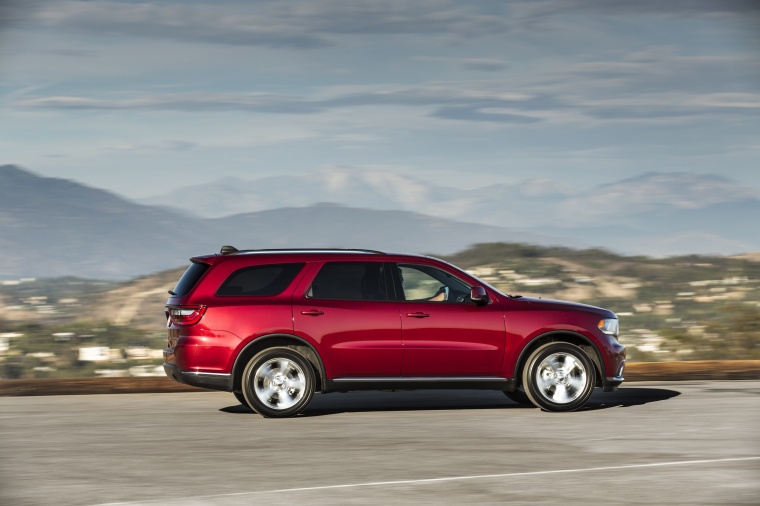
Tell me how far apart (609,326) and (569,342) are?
1.64 feet

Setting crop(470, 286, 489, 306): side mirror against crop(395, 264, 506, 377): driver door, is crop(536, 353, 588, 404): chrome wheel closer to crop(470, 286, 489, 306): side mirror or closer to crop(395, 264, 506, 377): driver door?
crop(395, 264, 506, 377): driver door

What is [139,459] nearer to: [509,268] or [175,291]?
[175,291]

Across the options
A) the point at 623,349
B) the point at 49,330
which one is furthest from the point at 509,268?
the point at 623,349

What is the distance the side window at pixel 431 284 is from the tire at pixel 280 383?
139 centimetres

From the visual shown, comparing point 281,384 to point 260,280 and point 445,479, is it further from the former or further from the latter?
point 445,479

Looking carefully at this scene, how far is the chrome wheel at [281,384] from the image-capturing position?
12391mm

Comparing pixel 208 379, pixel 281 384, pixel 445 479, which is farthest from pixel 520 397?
pixel 445 479

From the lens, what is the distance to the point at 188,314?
40.5 feet

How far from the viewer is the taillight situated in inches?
484

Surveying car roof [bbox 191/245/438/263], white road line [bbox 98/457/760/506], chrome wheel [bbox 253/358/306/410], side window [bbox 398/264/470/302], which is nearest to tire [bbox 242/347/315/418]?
chrome wheel [bbox 253/358/306/410]

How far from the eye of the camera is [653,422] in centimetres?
1184

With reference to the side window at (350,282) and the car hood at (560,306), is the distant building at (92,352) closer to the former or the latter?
the side window at (350,282)

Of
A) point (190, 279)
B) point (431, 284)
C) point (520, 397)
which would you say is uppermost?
point (190, 279)

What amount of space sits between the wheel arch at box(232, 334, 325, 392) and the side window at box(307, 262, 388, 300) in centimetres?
51
